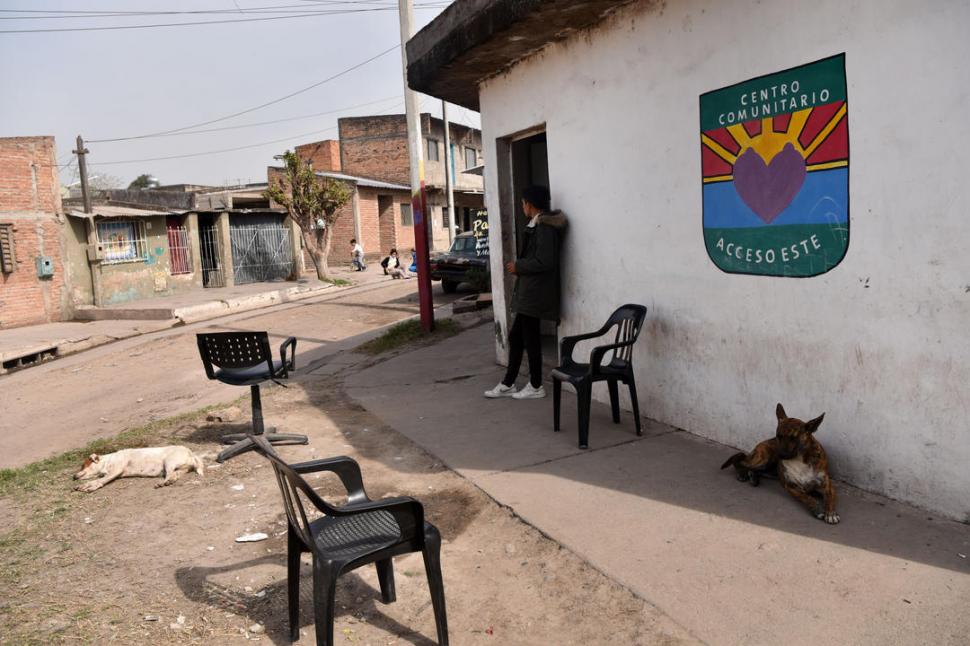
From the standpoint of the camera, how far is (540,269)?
615 cm

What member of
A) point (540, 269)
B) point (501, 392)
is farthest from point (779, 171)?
point (501, 392)

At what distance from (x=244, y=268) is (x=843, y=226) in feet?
74.1

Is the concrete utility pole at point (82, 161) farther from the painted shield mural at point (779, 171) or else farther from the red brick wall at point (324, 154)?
the painted shield mural at point (779, 171)

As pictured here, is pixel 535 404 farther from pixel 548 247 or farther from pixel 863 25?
pixel 863 25

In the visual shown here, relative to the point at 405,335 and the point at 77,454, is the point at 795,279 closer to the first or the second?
the point at 77,454

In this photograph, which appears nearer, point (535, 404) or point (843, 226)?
point (843, 226)

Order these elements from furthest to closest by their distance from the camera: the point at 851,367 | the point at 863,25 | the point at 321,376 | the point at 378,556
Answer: the point at 321,376, the point at 851,367, the point at 863,25, the point at 378,556

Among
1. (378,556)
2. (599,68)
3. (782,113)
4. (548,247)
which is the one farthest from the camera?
(548,247)

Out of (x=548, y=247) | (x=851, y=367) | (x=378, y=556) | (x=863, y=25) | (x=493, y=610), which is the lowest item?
(x=493, y=610)

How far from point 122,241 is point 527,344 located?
56.1 feet

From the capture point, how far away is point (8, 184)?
1689cm

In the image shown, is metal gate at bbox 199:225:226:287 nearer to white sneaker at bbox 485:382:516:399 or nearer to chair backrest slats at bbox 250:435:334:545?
white sneaker at bbox 485:382:516:399

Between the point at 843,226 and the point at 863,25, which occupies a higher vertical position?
the point at 863,25

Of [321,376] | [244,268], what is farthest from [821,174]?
[244,268]
